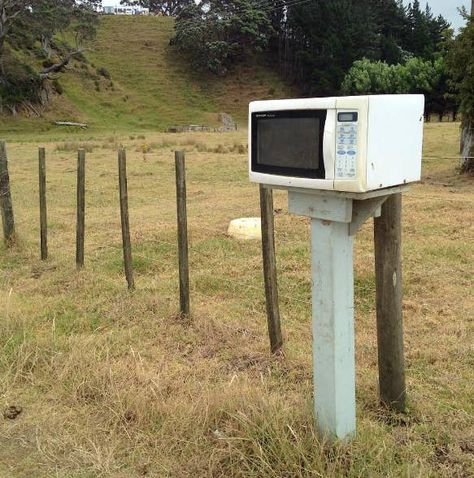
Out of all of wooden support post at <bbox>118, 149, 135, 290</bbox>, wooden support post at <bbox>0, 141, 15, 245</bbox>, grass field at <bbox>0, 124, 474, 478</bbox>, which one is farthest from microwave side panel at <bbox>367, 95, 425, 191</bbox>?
wooden support post at <bbox>0, 141, 15, 245</bbox>

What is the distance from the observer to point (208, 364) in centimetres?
364

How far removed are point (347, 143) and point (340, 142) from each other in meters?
0.03

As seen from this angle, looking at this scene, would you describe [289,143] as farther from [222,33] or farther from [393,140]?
[222,33]

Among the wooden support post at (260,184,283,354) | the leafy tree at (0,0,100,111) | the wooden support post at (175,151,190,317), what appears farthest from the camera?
the leafy tree at (0,0,100,111)

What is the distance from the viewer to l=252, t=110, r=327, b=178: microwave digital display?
7.07ft

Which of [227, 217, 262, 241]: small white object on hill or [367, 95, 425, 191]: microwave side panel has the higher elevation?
[367, 95, 425, 191]: microwave side panel

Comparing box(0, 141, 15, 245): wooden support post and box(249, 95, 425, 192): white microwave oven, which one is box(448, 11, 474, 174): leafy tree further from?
box(249, 95, 425, 192): white microwave oven

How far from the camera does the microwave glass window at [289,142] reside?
2.17 metres

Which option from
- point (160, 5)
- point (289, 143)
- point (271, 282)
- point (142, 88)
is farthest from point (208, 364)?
point (160, 5)

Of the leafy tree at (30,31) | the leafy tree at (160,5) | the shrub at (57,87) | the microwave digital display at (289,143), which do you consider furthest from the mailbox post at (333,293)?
the leafy tree at (160,5)

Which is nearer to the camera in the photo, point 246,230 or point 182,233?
point 182,233

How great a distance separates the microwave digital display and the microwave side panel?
0.18 meters

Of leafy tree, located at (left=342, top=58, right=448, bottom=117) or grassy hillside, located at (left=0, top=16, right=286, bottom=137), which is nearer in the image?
grassy hillside, located at (left=0, top=16, right=286, bottom=137)

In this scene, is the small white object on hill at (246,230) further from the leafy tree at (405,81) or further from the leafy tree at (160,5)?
the leafy tree at (160,5)
